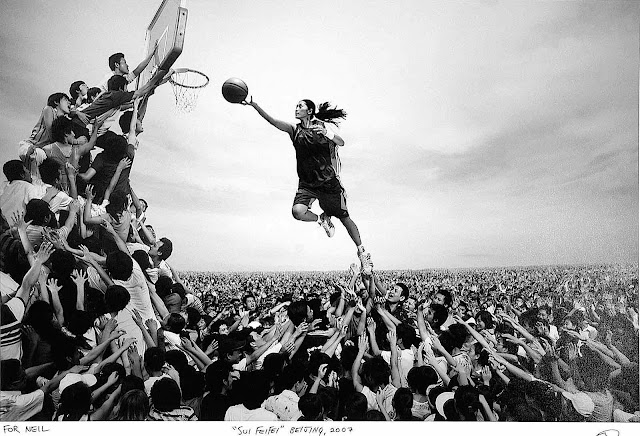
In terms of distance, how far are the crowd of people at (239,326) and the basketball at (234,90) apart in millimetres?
402

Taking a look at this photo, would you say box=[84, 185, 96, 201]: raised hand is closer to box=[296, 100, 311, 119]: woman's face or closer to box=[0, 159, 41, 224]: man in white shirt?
box=[0, 159, 41, 224]: man in white shirt

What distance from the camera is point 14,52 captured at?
360 centimetres

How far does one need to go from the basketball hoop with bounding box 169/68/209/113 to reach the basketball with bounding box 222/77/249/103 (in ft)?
0.43

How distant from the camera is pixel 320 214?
3760mm

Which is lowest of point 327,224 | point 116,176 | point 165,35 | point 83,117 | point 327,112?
point 327,224

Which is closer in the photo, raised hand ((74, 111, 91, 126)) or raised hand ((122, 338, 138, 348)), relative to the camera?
raised hand ((122, 338, 138, 348))

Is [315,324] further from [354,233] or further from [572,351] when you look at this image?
[572,351]

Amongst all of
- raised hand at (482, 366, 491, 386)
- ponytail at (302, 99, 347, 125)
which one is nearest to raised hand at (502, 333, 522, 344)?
raised hand at (482, 366, 491, 386)

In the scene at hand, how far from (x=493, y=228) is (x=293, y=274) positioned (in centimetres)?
128

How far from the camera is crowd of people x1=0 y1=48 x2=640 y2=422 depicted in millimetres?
3373

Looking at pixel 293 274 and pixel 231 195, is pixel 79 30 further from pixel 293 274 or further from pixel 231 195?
pixel 293 274

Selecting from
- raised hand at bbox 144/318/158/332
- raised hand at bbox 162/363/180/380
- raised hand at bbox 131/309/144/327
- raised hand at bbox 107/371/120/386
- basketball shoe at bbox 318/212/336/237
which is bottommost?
raised hand at bbox 107/371/120/386

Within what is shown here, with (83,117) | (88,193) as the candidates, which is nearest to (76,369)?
(88,193)

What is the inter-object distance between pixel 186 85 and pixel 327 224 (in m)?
1.20
